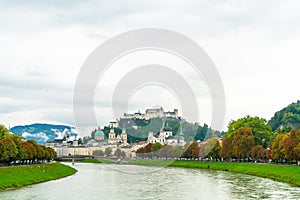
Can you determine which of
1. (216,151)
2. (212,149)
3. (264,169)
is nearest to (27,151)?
(264,169)

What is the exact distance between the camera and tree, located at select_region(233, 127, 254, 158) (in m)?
96.9

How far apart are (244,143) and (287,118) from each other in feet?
238

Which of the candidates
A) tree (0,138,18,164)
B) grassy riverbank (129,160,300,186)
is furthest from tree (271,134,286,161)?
tree (0,138,18,164)

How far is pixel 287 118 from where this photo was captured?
6491 inches

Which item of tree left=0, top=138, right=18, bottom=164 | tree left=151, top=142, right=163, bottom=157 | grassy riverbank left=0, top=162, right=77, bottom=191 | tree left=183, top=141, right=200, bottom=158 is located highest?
tree left=151, top=142, right=163, bottom=157

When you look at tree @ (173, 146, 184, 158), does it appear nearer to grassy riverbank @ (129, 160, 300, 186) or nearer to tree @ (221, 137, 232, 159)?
grassy riverbank @ (129, 160, 300, 186)

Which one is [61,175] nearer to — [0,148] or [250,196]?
[0,148]

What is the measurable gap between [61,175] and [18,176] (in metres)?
19.3

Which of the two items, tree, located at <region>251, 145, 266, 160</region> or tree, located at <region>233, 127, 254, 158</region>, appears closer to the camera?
tree, located at <region>251, 145, 266, 160</region>

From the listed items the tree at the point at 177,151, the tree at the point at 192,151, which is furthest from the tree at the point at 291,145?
the tree at the point at 177,151

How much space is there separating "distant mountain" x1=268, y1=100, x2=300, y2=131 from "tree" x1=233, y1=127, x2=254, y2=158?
65.0m

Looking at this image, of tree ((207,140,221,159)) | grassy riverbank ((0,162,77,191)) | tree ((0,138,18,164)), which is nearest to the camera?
grassy riverbank ((0,162,77,191))

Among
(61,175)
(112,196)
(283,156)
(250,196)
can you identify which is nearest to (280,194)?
(250,196)

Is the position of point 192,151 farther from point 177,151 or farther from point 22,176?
point 22,176
